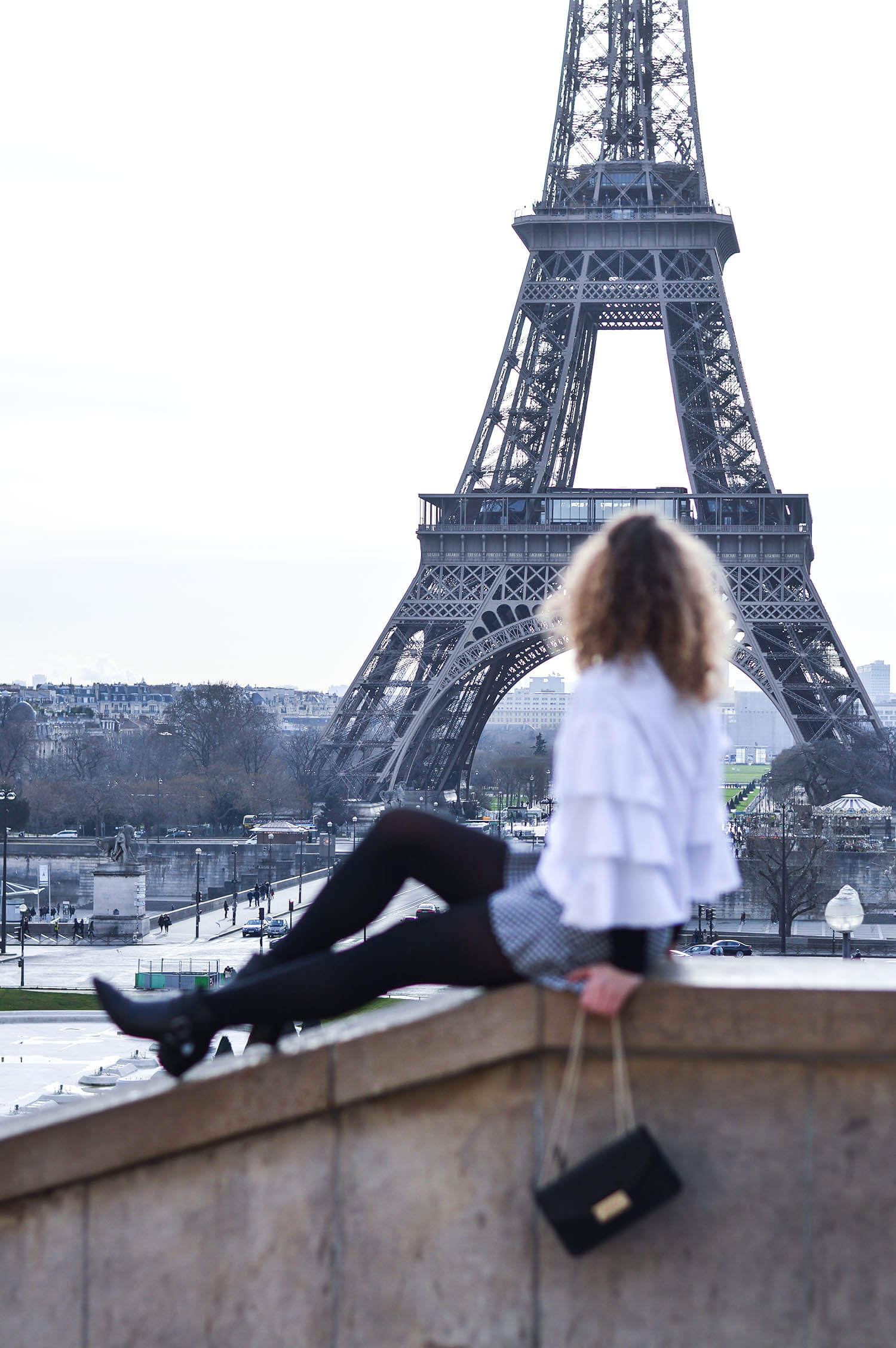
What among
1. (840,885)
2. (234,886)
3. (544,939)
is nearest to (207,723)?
(234,886)

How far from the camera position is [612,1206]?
4.44 metres

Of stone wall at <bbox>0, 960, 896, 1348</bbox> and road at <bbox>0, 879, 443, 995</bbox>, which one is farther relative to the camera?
road at <bbox>0, 879, 443, 995</bbox>

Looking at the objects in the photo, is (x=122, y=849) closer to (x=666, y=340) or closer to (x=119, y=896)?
(x=119, y=896)

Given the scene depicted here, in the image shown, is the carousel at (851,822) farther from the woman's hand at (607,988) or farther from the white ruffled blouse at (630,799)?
the woman's hand at (607,988)

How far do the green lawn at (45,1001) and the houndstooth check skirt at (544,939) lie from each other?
27066 mm

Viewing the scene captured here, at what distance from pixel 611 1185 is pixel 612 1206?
0.06 metres

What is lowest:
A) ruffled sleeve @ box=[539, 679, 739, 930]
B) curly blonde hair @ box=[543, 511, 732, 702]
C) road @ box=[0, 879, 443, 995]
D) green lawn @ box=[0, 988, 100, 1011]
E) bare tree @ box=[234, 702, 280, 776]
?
green lawn @ box=[0, 988, 100, 1011]

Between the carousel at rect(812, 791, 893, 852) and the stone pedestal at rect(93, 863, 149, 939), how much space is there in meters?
18.5

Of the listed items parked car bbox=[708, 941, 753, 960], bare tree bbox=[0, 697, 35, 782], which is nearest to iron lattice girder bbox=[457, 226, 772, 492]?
parked car bbox=[708, 941, 753, 960]

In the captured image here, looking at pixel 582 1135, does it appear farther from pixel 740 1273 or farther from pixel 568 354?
pixel 568 354

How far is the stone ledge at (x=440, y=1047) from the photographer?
179 inches

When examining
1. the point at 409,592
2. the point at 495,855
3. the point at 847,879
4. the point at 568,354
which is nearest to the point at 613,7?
the point at 568,354

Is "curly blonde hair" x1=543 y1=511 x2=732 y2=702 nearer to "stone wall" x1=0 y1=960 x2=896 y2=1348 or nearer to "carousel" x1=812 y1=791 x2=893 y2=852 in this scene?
"stone wall" x1=0 y1=960 x2=896 y2=1348

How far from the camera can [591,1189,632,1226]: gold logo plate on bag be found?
14.5 feet
